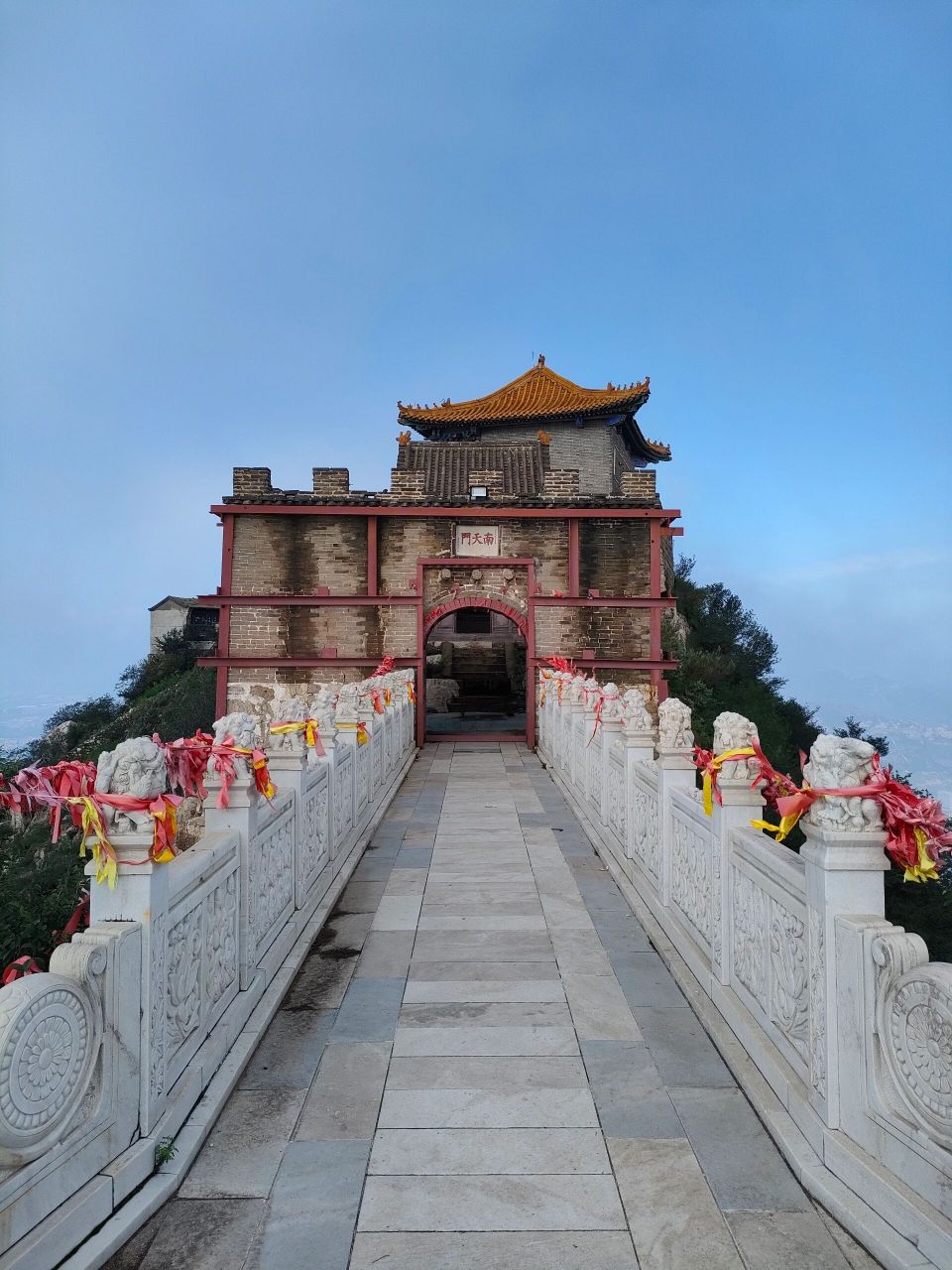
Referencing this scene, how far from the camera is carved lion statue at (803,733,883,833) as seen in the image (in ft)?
7.58

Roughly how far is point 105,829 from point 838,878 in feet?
7.36

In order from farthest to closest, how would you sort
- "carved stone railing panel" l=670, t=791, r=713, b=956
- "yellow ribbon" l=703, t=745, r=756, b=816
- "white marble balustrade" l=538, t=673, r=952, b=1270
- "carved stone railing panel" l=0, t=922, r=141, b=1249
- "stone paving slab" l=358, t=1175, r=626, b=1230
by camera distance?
"carved stone railing panel" l=670, t=791, r=713, b=956 < "yellow ribbon" l=703, t=745, r=756, b=816 < "stone paving slab" l=358, t=1175, r=626, b=1230 < "white marble balustrade" l=538, t=673, r=952, b=1270 < "carved stone railing panel" l=0, t=922, r=141, b=1249

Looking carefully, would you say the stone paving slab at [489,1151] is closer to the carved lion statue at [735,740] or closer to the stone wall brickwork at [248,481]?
the carved lion statue at [735,740]

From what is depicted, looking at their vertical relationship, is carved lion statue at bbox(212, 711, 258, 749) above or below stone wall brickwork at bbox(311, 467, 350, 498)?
below

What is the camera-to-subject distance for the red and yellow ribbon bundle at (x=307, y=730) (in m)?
4.56

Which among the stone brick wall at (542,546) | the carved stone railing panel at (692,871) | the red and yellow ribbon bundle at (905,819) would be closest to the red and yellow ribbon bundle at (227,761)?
the carved stone railing panel at (692,871)

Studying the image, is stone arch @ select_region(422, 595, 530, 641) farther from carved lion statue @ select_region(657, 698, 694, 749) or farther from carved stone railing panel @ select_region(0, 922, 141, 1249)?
carved stone railing panel @ select_region(0, 922, 141, 1249)

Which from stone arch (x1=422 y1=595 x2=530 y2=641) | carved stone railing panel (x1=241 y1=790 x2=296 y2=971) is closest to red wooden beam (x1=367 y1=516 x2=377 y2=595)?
stone arch (x1=422 y1=595 x2=530 y2=641)

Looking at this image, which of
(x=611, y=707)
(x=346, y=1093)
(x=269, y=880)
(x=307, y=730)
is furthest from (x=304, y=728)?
(x=611, y=707)

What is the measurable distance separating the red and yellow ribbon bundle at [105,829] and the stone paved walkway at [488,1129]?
100 centimetres

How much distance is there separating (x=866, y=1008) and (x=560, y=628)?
12657 mm

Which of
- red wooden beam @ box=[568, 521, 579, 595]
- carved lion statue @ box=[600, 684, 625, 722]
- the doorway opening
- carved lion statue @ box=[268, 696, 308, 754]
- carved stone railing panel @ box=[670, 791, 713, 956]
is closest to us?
carved stone railing panel @ box=[670, 791, 713, 956]

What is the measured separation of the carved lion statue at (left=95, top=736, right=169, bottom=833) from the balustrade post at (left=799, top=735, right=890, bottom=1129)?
2.09 meters

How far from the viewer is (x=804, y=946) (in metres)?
2.54
